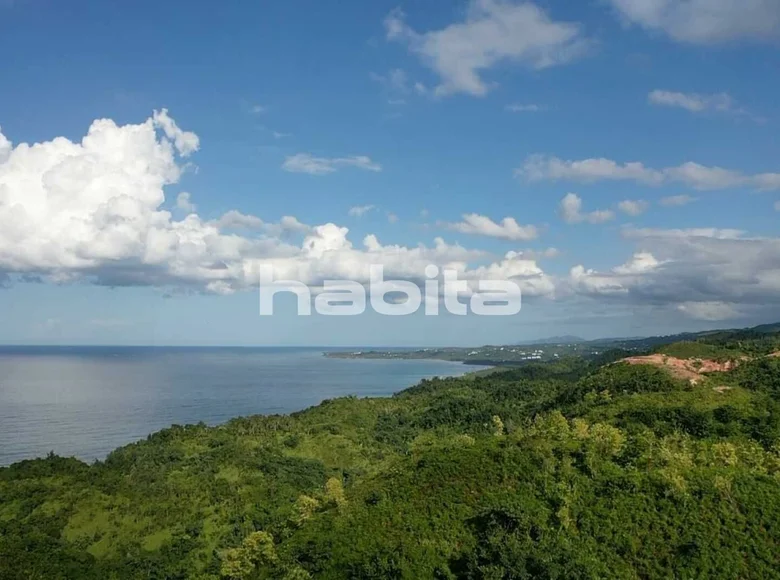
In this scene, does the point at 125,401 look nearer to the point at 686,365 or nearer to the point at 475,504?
the point at 686,365

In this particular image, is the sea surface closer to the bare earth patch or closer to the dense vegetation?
the dense vegetation

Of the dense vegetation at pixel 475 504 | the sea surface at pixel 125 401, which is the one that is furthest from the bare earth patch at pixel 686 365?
the sea surface at pixel 125 401

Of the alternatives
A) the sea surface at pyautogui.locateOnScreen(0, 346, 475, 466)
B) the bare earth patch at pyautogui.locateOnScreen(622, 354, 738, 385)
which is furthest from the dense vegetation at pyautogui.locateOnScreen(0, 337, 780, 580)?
the sea surface at pyautogui.locateOnScreen(0, 346, 475, 466)

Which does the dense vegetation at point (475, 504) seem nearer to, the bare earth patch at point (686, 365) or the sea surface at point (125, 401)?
the bare earth patch at point (686, 365)

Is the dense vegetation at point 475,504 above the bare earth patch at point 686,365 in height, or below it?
below

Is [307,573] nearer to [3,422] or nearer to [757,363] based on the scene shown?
[757,363]

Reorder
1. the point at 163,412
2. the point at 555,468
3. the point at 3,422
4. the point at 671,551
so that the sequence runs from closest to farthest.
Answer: the point at 671,551, the point at 555,468, the point at 3,422, the point at 163,412

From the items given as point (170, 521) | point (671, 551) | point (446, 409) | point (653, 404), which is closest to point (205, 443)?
point (170, 521)
